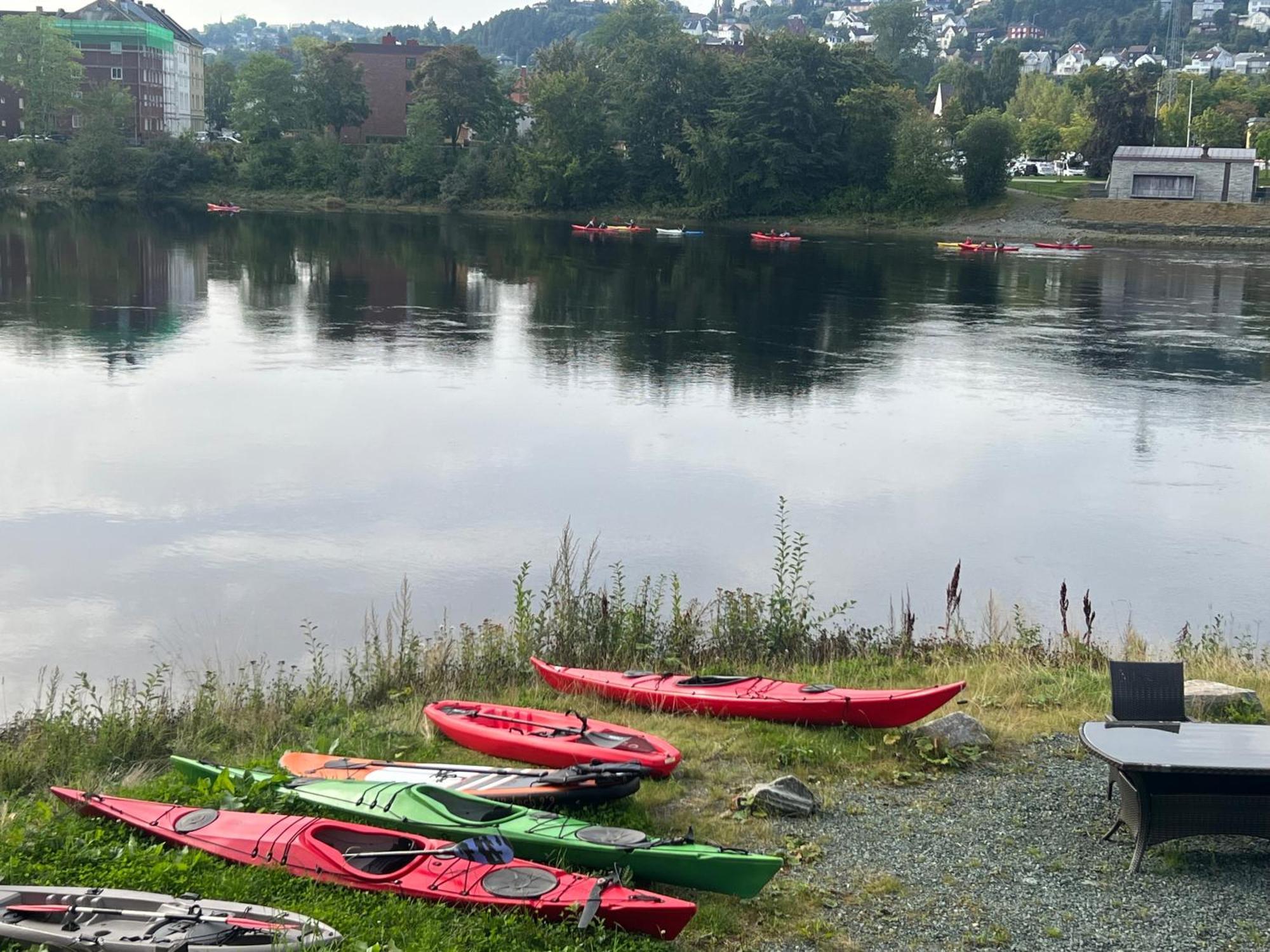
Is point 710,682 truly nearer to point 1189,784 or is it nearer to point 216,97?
point 1189,784

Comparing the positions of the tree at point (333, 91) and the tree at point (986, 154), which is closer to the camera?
the tree at point (986, 154)

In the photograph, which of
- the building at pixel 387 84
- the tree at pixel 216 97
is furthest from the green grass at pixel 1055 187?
the tree at pixel 216 97

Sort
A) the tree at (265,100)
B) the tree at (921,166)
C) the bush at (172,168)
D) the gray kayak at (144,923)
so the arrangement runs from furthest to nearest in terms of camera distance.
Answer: the tree at (265,100), the bush at (172,168), the tree at (921,166), the gray kayak at (144,923)

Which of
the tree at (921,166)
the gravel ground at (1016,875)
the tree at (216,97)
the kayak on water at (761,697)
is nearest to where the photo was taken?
the gravel ground at (1016,875)

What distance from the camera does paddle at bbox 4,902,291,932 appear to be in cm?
674

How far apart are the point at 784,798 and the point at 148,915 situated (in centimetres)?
388

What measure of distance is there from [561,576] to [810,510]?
4780 mm

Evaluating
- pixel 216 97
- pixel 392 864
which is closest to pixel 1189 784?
pixel 392 864

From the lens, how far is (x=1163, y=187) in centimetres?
7250

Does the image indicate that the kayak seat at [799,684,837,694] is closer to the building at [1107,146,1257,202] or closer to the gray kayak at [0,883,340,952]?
the gray kayak at [0,883,340,952]

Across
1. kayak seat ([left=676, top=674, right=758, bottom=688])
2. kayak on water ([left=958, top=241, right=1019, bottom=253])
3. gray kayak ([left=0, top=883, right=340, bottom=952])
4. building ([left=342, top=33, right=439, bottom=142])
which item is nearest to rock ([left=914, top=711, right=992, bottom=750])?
kayak seat ([left=676, top=674, right=758, bottom=688])

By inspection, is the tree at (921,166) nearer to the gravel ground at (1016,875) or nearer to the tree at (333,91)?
the tree at (333,91)

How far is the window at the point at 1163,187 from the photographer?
236 ft

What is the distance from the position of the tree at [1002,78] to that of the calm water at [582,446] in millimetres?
75247
